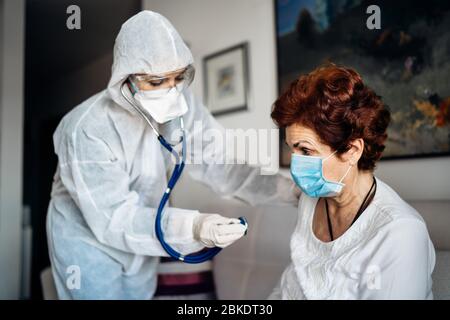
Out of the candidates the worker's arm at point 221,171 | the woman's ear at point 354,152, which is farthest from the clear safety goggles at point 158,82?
the woman's ear at point 354,152

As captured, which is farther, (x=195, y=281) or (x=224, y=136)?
(x=195, y=281)

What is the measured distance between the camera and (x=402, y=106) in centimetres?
102

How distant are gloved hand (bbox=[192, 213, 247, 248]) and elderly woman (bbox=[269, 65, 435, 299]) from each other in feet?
0.54

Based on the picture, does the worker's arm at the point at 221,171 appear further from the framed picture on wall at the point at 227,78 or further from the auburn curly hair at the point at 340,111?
the auburn curly hair at the point at 340,111

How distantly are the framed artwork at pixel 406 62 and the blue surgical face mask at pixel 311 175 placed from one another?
0.16 m

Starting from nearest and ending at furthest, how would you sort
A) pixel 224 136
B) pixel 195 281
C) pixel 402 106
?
pixel 402 106, pixel 224 136, pixel 195 281

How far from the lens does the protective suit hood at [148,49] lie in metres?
0.93

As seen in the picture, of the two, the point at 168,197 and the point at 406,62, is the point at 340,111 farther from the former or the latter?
the point at 168,197

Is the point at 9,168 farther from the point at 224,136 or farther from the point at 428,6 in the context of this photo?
the point at 428,6

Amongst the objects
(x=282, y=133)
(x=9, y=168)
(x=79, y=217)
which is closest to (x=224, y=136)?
(x=282, y=133)

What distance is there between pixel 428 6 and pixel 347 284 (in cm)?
67

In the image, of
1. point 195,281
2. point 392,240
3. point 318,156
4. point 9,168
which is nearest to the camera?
point 392,240

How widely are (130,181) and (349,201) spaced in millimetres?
549

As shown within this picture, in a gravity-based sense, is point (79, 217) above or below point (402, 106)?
below
